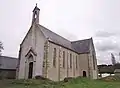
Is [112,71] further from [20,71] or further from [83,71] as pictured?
[20,71]

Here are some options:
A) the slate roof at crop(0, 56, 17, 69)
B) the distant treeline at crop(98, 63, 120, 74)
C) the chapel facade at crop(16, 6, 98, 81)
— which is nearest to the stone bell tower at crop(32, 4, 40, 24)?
the chapel facade at crop(16, 6, 98, 81)

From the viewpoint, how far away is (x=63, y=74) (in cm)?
3419

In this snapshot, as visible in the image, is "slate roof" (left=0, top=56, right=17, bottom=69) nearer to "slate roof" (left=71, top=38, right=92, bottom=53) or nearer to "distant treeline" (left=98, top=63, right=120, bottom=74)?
"slate roof" (left=71, top=38, right=92, bottom=53)

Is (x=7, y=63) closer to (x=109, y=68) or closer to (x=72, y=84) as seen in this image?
(x=109, y=68)

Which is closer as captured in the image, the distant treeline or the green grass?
the green grass

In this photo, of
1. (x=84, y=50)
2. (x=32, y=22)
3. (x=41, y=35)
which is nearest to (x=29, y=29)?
(x=32, y=22)

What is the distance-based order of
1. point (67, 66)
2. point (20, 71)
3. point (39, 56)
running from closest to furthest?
1. point (39, 56)
2. point (20, 71)
3. point (67, 66)

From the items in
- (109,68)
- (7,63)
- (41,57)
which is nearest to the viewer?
(41,57)

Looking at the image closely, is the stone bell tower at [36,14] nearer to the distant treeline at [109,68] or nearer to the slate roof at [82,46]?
the slate roof at [82,46]

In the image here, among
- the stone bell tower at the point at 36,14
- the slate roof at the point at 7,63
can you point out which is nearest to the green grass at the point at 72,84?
the stone bell tower at the point at 36,14

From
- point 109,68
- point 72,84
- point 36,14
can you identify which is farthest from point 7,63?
point 72,84

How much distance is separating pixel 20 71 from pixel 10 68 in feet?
60.1

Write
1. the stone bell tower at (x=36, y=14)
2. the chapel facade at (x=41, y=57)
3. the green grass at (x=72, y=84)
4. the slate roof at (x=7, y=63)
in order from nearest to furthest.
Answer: the green grass at (x=72, y=84), the chapel facade at (x=41, y=57), the stone bell tower at (x=36, y=14), the slate roof at (x=7, y=63)

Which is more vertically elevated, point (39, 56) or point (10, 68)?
point (39, 56)
